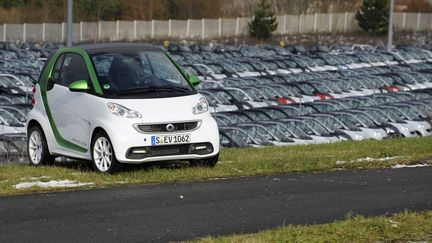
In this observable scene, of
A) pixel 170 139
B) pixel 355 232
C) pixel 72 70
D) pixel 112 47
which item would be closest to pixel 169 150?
pixel 170 139

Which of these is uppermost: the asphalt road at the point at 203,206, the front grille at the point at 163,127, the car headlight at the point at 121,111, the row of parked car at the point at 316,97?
the car headlight at the point at 121,111

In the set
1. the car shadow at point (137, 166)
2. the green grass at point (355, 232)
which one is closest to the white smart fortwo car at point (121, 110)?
the car shadow at point (137, 166)

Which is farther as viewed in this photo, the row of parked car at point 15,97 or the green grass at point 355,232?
the row of parked car at point 15,97

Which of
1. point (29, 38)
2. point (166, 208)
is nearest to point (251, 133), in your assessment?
point (166, 208)

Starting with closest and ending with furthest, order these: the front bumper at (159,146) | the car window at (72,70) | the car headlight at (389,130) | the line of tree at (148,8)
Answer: the front bumper at (159,146), the car window at (72,70), the car headlight at (389,130), the line of tree at (148,8)

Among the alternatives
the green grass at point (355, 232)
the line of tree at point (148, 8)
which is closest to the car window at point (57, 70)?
the green grass at point (355, 232)

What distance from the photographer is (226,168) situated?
40.7 feet

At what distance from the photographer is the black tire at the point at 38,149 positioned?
13.5 meters

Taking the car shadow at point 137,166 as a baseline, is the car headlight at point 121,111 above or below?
above

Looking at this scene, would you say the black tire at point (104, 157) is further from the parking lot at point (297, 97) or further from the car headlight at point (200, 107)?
the parking lot at point (297, 97)

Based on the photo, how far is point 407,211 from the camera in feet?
30.8

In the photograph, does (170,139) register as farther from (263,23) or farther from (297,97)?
(263,23)

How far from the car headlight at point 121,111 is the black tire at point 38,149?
169 cm

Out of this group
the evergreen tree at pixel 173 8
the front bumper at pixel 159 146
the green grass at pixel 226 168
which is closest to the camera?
the green grass at pixel 226 168
